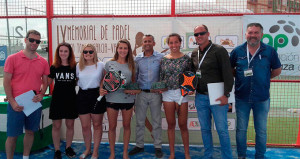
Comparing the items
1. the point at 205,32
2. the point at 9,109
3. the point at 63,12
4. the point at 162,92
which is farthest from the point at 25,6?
the point at 205,32

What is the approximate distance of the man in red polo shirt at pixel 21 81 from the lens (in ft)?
11.4

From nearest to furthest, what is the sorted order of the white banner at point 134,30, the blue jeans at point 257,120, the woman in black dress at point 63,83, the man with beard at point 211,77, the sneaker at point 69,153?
the man with beard at point 211,77 → the blue jeans at point 257,120 → the woman in black dress at point 63,83 → the sneaker at point 69,153 → the white banner at point 134,30

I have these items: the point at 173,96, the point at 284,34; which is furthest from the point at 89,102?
the point at 284,34

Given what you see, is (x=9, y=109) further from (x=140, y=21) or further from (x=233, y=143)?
(x=233, y=143)

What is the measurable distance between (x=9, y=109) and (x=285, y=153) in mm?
4692

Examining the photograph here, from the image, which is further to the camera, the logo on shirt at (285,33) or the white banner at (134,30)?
the white banner at (134,30)

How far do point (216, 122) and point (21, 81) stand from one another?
288cm

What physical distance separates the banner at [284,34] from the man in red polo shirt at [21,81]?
3579 millimetres

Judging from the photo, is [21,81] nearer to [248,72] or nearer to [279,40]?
[248,72]

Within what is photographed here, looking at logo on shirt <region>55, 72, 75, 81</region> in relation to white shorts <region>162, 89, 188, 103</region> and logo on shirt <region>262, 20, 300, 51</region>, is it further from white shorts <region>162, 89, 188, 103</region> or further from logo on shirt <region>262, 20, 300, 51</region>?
logo on shirt <region>262, 20, 300, 51</region>

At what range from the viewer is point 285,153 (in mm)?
4457

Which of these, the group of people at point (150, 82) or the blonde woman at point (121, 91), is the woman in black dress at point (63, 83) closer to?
the group of people at point (150, 82)

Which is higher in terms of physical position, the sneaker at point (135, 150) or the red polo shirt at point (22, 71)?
the red polo shirt at point (22, 71)

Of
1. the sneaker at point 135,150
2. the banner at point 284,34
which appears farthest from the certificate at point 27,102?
the banner at point 284,34
